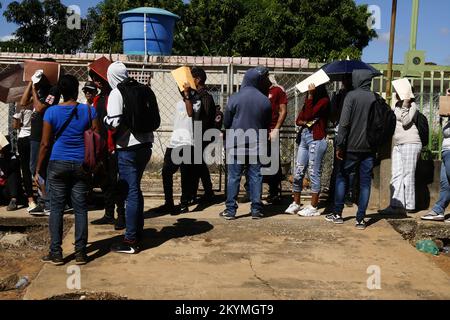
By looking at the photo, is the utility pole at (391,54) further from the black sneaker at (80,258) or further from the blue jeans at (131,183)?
the black sneaker at (80,258)

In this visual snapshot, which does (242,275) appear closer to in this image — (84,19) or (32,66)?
(32,66)

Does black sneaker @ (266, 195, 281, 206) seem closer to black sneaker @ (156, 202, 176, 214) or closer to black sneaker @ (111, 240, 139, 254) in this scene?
black sneaker @ (156, 202, 176, 214)

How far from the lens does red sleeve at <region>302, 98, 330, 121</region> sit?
279 inches

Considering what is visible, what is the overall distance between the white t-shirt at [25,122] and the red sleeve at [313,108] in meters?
3.55

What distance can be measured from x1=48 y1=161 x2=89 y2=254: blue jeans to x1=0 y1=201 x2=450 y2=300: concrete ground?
258 mm

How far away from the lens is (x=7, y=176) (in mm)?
7410

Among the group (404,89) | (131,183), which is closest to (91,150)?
(131,183)

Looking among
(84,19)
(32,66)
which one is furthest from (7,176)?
(84,19)

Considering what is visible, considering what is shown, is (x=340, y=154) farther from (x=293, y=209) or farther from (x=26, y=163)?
(x=26, y=163)

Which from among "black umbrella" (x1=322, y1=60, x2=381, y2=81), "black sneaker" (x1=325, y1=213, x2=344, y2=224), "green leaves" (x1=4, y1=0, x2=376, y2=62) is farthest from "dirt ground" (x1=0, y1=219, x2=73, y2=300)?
"green leaves" (x1=4, y1=0, x2=376, y2=62)

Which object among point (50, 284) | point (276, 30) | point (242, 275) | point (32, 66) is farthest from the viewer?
point (276, 30)

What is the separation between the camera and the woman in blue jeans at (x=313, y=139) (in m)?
7.07

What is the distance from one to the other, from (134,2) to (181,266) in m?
21.9
